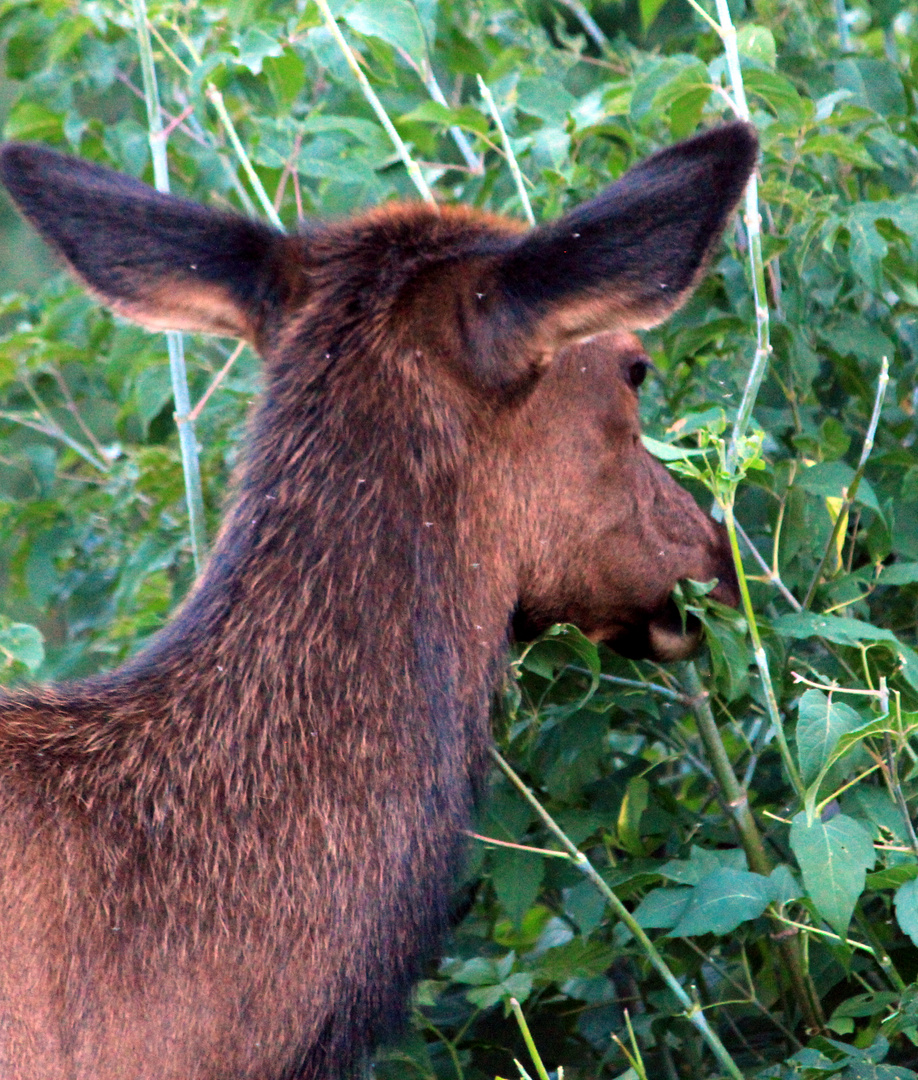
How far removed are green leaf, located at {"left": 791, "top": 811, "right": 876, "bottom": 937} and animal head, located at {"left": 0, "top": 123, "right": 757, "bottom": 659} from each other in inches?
23.6

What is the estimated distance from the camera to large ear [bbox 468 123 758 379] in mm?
2137

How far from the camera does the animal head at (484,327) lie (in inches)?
85.7

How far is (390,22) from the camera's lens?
2.88 metres

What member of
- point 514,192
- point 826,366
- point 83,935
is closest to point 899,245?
point 826,366

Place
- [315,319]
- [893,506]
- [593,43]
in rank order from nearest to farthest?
[315,319], [893,506], [593,43]

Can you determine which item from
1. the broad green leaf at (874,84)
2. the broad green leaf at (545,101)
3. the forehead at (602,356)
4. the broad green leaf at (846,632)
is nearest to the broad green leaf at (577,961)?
the broad green leaf at (846,632)

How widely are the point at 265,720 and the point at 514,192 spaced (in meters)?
2.09

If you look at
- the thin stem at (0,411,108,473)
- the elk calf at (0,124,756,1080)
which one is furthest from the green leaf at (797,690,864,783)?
the thin stem at (0,411,108,473)

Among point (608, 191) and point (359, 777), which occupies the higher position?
point (608, 191)

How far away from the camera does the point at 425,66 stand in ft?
10.6

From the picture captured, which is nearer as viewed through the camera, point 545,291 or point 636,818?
point 545,291

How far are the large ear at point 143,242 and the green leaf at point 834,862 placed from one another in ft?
4.22

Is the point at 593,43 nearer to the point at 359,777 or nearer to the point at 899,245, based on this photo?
the point at 899,245

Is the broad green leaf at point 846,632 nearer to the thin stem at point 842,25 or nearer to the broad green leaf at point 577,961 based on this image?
the broad green leaf at point 577,961
